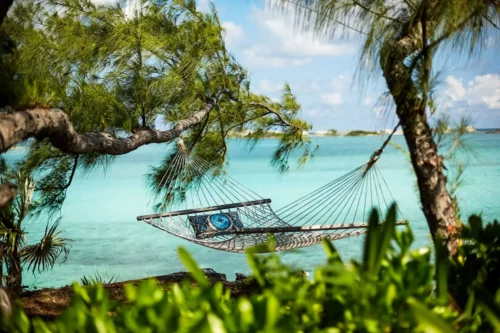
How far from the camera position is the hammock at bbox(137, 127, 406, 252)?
2895 millimetres

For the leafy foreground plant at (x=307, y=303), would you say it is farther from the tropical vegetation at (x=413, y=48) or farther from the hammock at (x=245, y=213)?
the hammock at (x=245, y=213)

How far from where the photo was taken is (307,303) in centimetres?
70

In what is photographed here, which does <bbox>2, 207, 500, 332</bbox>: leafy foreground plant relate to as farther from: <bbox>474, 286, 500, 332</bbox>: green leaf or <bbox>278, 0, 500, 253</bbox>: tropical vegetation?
<bbox>278, 0, 500, 253</bbox>: tropical vegetation

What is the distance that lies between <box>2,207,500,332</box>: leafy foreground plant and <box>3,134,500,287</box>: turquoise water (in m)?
1.55

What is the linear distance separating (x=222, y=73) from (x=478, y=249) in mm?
2669

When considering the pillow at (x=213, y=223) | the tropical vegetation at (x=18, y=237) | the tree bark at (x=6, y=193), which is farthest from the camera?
the pillow at (x=213, y=223)

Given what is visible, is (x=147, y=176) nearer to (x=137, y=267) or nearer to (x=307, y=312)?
(x=307, y=312)

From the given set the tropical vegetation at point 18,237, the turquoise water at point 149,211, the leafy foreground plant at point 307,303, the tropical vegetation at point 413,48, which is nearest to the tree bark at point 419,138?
the tropical vegetation at point 413,48

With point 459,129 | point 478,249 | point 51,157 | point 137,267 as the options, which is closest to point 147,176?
point 51,157

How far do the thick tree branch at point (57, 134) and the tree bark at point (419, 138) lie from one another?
3.01 feet

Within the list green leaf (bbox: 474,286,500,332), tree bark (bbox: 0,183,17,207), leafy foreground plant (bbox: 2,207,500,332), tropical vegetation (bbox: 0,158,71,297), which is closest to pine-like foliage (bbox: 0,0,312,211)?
tropical vegetation (bbox: 0,158,71,297)

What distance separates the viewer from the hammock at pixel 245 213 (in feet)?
9.50

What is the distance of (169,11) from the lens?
11.8ft

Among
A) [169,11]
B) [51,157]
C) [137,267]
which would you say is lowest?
[137,267]
